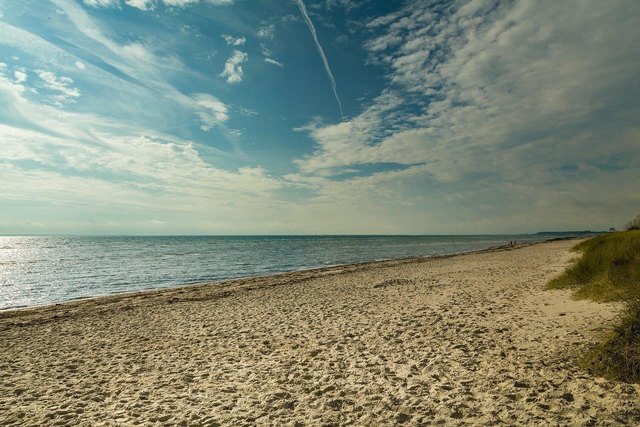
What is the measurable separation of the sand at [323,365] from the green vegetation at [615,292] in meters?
0.40

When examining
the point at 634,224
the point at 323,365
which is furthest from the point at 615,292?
the point at 634,224

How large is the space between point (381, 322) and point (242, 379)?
5.51 metres

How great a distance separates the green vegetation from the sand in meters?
0.40

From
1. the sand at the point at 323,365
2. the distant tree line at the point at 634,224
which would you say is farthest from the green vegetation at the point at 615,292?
the distant tree line at the point at 634,224

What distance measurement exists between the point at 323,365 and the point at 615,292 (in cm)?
899

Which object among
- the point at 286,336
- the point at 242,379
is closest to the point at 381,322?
the point at 286,336

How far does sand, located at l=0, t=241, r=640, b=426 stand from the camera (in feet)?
18.9

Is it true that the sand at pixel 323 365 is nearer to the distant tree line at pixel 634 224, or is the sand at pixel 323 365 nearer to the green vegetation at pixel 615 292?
the green vegetation at pixel 615 292

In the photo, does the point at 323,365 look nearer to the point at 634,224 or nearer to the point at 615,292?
the point at 615,292

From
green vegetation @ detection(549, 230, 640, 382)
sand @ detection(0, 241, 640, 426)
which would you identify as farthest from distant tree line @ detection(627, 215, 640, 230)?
sand @ detection(0, 241, 640, 426)

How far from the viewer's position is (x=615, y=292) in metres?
10.3

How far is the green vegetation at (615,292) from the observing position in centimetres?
601

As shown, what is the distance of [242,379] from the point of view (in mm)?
7430

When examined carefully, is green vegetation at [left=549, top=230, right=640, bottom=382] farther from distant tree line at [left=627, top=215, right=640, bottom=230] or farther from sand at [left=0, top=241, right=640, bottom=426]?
distant tree line at [left=627, top=215, right=640, bottom=230]
